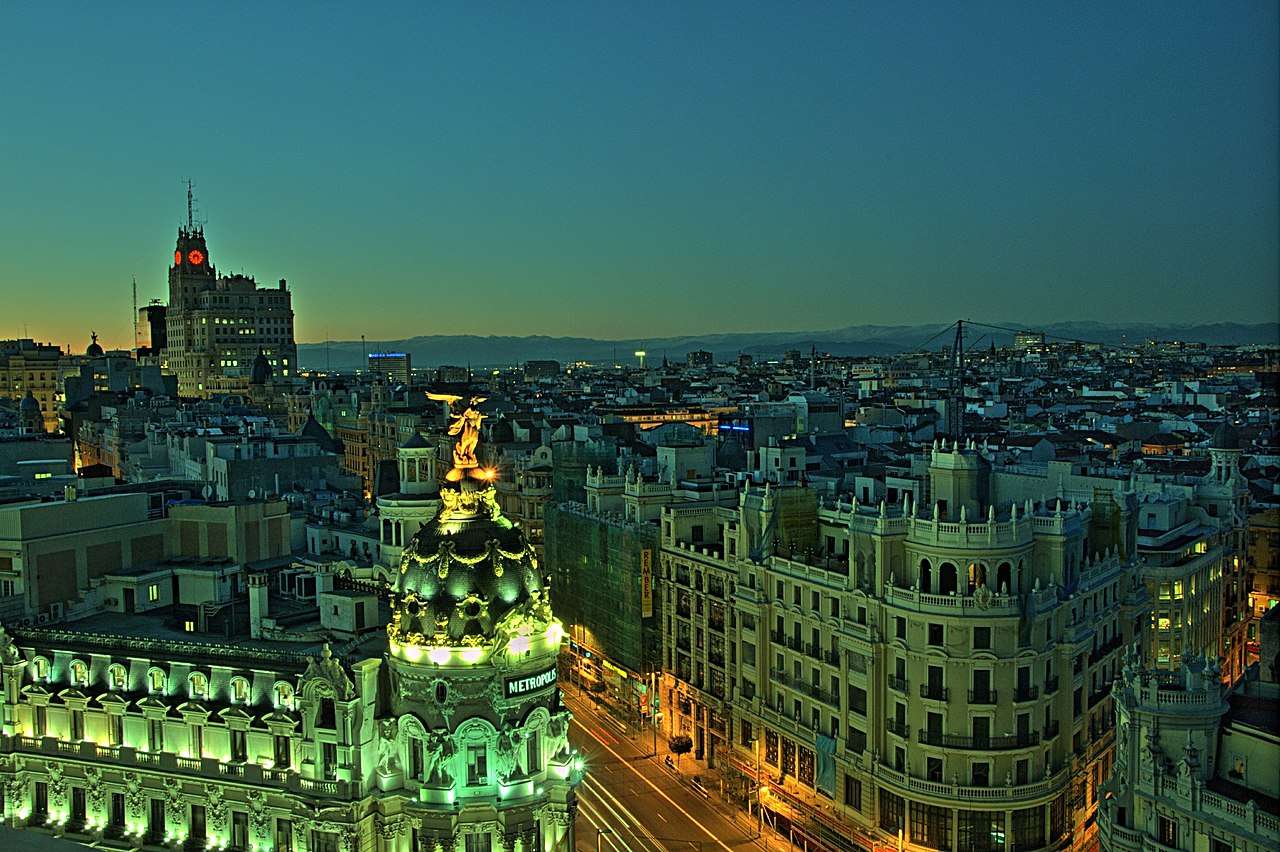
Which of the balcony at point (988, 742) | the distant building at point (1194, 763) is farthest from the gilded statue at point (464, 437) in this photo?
the distant building at point (1194, 763)

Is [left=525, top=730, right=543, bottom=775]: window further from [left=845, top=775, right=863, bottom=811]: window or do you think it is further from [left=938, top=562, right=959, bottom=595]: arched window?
[left=938, top=562, right=959, bottom=595]: arched window

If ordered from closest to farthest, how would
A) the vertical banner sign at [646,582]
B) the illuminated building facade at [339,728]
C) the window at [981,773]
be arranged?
1. the illuminated building facade at [339,728]
2. the window at [981,773]
3. the vertical banner sign at [646,582]

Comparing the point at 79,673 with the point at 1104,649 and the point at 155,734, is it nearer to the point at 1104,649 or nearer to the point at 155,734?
the point at 155,734

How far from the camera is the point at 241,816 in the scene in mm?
56250

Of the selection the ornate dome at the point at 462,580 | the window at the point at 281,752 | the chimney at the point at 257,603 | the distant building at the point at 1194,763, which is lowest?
the window at the point at 281,752

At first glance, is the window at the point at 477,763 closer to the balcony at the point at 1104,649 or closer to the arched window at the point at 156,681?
the arched window at the point at 156,681

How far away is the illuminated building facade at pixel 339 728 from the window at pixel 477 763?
0.08m

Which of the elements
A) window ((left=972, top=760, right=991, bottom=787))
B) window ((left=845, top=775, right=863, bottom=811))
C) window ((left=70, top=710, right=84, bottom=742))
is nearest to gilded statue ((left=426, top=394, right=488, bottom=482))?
window ((left=70, top=710, right=84, bottom=742))

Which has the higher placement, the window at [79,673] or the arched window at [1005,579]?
the arched window at [1005,579]

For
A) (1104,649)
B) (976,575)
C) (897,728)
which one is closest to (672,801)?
(897,728)

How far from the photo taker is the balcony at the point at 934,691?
199 feet

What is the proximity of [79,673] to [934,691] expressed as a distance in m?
44.1

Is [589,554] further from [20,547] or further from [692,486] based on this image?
[20,547]

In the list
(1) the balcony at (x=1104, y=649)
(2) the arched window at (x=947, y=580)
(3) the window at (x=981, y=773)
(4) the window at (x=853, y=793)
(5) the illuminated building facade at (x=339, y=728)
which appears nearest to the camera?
(5) the illuminated building facade at (x=339, y=728)
